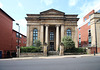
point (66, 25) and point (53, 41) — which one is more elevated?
point (66, 25)

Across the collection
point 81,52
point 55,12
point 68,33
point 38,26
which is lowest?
point 81,52

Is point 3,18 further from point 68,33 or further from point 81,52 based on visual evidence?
point 81,52

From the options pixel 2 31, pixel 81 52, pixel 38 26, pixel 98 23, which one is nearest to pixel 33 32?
pixel 38 26

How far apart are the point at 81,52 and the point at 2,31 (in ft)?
78.9

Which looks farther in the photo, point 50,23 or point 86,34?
point 86,34

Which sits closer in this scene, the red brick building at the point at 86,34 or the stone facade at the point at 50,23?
the stone facade at the point at 50,23

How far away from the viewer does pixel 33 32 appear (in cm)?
3106

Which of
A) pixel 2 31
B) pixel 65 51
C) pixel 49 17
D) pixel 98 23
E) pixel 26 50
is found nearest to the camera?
pixel 26 50

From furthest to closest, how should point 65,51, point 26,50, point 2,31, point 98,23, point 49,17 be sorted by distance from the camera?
1. point 98,23
2. point 49,17
3. point 2,31
4. point 65,51
5. point 26,50

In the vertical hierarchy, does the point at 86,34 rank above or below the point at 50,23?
below

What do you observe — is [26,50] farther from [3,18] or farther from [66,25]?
[66,25]

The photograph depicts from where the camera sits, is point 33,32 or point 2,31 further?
point 33,32

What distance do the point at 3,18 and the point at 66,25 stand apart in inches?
833

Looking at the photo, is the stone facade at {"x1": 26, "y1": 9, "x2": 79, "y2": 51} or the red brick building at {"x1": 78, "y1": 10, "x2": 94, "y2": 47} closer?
the stone facade at {"x1": 26, "y1": 9, "x2": 79, "y2": 51}
